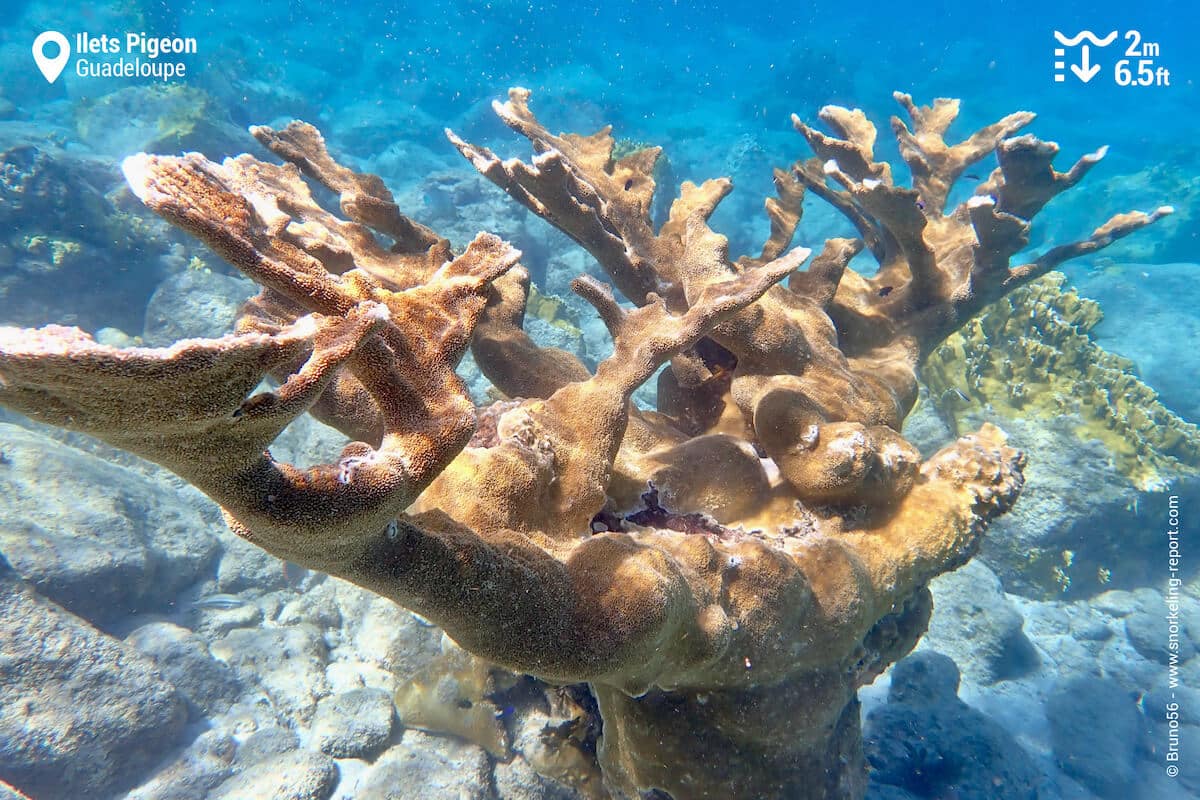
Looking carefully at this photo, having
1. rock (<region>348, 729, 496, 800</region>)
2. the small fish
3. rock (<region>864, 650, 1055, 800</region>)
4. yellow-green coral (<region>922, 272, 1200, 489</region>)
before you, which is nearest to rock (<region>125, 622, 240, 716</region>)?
the small fish

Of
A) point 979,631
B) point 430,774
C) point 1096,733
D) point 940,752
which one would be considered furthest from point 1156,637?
point 430,774

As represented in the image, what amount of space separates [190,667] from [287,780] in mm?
1938

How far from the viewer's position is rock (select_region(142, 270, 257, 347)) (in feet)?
32.0

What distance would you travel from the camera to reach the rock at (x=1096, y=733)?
5.40m

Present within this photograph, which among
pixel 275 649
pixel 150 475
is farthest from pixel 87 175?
pixel 275 649

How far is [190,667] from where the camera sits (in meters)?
5.74

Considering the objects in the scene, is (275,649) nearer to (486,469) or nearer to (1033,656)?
(486,469)

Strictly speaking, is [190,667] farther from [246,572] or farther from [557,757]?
[557,757]

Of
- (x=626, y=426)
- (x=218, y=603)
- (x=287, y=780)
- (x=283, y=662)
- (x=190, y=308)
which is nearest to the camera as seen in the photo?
(x=626, y=426)

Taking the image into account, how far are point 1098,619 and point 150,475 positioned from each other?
12.8 m

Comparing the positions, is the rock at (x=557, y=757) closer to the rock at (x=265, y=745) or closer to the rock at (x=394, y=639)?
the rock at (x=394, y=639)

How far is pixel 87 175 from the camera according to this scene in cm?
1136

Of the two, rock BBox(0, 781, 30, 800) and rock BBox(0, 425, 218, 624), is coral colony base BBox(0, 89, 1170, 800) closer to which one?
rock BBox(0, 781, 30, 800)

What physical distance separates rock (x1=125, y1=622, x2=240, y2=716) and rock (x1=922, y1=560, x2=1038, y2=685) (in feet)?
23.9
